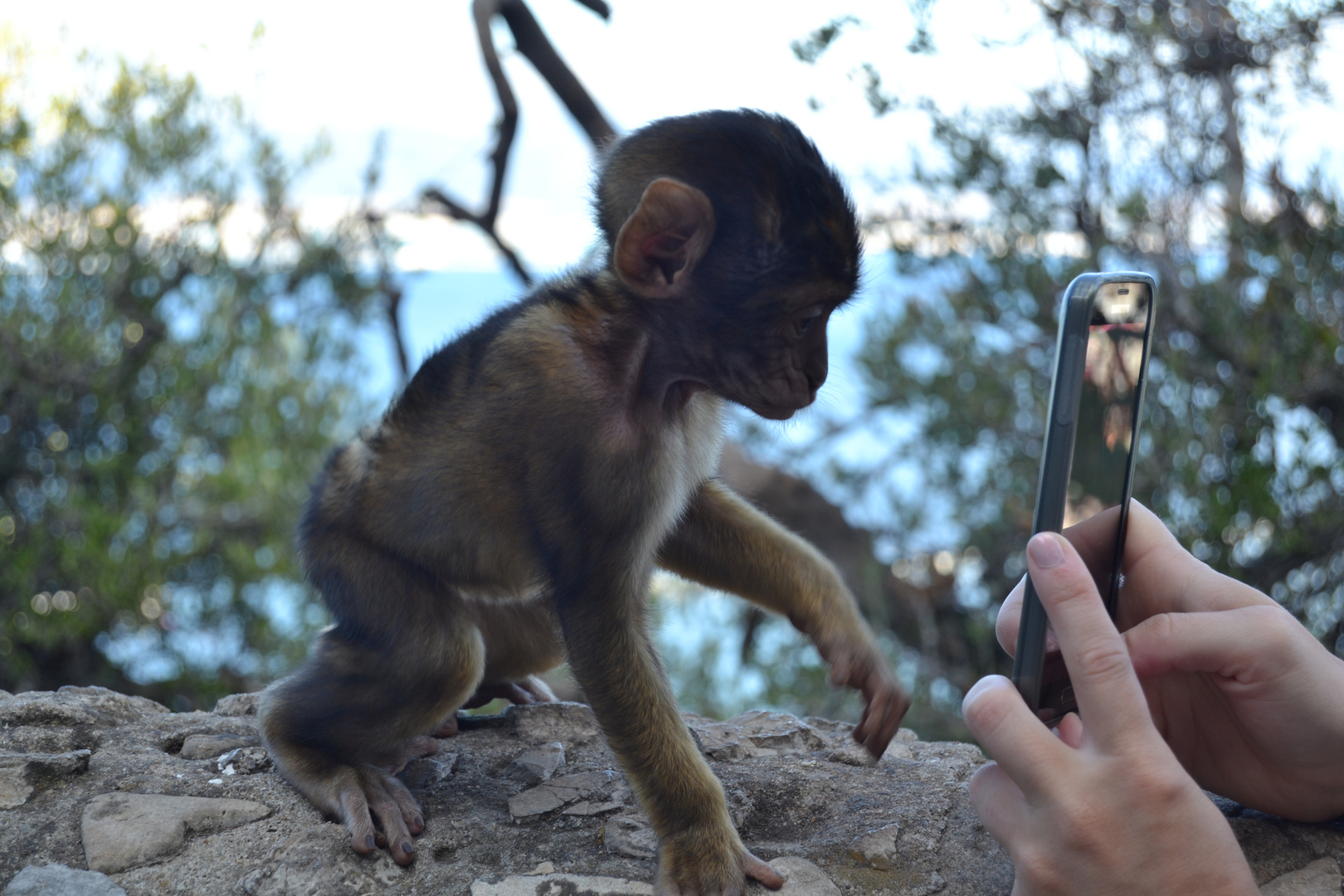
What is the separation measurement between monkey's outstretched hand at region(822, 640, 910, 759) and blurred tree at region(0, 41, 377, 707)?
4.17m

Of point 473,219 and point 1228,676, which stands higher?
point 473,219

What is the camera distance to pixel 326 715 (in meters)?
2.31

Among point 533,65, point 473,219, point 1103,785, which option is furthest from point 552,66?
point 1103,785

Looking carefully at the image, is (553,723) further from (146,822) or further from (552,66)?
(552,66)

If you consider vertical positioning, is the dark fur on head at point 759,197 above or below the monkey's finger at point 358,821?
above

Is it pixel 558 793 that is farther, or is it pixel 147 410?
pixel 147 410

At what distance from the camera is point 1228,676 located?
5.72ft

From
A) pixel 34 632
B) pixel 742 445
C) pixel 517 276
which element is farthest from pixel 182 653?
pixel 742 445

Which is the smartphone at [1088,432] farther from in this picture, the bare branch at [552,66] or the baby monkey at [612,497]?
the bare branch at [552,66]

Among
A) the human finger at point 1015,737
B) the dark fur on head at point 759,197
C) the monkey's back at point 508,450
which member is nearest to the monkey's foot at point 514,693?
the monkey's back at point 508,450

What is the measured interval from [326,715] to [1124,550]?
1.65 m

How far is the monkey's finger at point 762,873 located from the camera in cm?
195

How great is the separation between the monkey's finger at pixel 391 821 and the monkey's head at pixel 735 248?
1.04m

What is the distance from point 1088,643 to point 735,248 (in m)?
1.04
